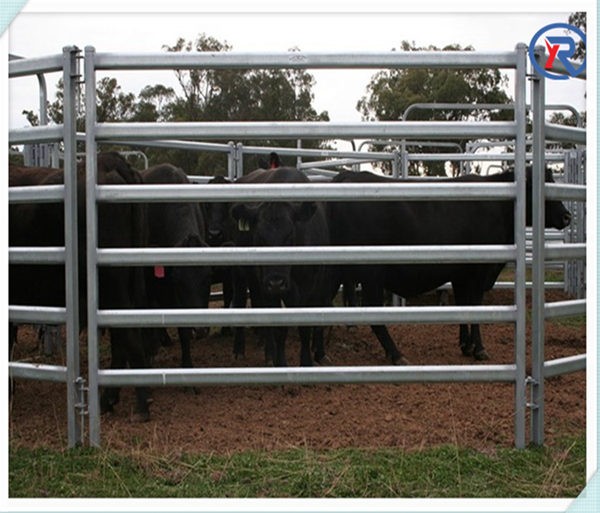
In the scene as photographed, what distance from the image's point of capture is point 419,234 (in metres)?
8.11

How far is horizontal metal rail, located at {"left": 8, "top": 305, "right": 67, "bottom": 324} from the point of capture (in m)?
4.73

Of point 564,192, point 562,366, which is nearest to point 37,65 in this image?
point 564,192

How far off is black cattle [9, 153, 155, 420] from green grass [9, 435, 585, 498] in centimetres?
110

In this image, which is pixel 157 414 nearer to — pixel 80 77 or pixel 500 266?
pixel 80 77

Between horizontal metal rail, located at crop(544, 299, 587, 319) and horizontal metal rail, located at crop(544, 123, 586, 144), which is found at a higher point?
horizontal metal rail, located at crop(544, 123, 586, 144)

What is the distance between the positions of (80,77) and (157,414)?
235cm

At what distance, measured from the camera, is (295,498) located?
402 centimetres

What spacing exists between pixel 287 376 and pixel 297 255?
2.22ft

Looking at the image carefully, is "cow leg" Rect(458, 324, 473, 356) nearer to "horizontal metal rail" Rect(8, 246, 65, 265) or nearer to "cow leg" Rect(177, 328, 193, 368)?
"cow leg" Rect(177, 328, 193, 368)

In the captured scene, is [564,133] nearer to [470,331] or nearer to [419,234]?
[419,234]

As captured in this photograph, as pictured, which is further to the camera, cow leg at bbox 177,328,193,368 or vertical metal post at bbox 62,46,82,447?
cow leg at bbox 177,328,193,368

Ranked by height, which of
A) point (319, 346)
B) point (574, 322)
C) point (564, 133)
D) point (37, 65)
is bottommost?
point (574, 322)

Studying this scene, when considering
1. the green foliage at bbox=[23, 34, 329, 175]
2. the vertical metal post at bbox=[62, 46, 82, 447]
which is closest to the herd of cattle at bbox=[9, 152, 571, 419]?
the vertical metal post at bbox=[62, 46, 82, 447]

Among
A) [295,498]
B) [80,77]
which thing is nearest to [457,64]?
[80,77]
